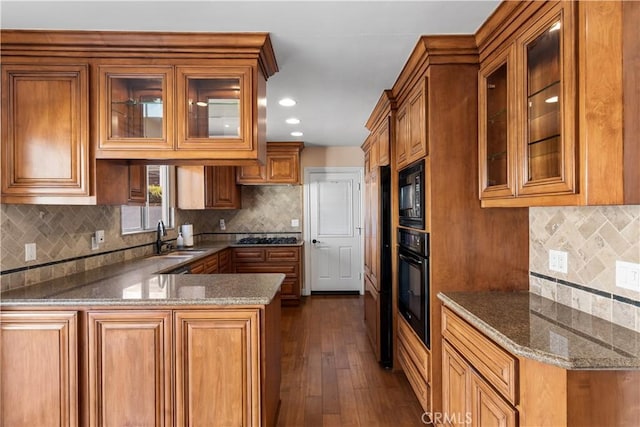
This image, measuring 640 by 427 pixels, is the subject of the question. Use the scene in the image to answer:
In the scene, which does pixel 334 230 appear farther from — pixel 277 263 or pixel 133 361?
pixel 133 361

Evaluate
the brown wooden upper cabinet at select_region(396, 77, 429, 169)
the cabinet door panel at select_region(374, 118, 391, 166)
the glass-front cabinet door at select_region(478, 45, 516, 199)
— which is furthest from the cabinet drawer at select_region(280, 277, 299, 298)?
the glass-front cabinet door at select_region(478, 45, 516, 199)

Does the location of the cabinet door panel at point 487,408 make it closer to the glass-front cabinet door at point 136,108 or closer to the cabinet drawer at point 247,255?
the glass-front cabinet door at point 136,108

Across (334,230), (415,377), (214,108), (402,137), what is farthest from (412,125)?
(334,230)

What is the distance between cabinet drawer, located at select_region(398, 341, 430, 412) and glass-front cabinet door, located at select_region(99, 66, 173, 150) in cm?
225

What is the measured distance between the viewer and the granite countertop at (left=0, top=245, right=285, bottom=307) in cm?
180

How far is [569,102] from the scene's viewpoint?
51.7 inches

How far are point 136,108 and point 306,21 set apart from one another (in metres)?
1.16

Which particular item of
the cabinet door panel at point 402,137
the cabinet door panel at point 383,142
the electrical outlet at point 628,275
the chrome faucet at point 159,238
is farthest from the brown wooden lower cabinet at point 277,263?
the electrical outlet at point 628,275

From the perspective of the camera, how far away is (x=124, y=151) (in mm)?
2086

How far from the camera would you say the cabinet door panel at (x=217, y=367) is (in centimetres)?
181

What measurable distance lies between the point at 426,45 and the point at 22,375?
114 inches

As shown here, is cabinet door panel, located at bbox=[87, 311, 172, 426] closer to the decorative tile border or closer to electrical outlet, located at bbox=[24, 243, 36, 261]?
electrical outlet, located at bbox=[24, 243, 36, 261]

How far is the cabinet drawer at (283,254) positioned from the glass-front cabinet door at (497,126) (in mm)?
3326

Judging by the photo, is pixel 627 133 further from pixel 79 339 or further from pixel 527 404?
pixel 79 339
